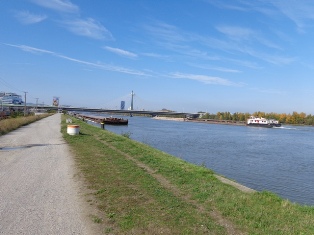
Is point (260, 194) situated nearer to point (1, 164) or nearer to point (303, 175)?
point (1, 164)

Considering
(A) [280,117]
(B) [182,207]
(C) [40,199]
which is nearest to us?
(B) [182,207]

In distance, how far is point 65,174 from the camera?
967 cm

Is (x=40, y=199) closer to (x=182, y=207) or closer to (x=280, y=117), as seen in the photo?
(x=182, y=207)

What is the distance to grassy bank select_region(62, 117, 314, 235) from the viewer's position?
5.50m

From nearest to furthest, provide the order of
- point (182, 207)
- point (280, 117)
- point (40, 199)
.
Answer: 1. point (182, 207)
2. point (40, 199)
3. point (280, 117)

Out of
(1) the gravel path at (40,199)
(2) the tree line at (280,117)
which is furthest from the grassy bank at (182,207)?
(2) the tree line at (280,117)

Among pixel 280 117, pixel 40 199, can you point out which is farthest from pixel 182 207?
pixel 280 117

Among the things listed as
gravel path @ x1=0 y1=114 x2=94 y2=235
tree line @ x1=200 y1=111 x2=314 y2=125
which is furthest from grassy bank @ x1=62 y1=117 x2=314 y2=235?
tree line @ x1=200 y1=111 x2=314 y2=125

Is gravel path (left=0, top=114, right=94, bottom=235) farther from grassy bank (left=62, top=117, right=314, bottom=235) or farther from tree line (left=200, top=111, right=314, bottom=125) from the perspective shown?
tree line (left=200, top=111, right=314, bottom=125)

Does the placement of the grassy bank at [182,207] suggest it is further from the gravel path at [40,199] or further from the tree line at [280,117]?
the tree line at [280,117]

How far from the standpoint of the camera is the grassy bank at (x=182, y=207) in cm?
550

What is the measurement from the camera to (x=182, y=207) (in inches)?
257

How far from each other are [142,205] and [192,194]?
5.00ft

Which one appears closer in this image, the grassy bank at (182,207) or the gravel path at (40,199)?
the gravel path at (40,199)
